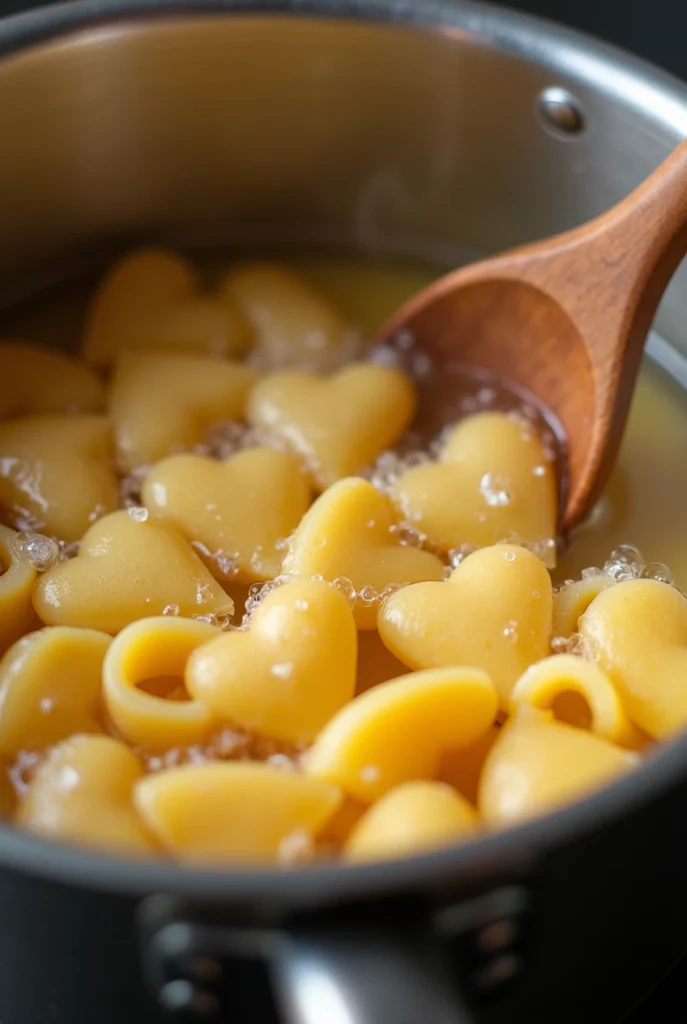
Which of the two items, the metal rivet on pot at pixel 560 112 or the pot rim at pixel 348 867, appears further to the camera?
the metal rivet on pot at pixel 560 112

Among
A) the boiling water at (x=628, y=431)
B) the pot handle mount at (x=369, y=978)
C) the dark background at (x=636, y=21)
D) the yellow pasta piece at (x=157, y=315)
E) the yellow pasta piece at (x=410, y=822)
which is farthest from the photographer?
the dark background at (x=636, y=21)

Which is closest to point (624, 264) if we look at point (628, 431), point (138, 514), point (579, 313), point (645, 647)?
point (579, 313)

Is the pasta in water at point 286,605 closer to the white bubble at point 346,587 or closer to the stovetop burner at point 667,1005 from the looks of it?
the white bubble at point 346,587

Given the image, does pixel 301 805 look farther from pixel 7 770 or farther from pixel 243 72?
pixel 243 72

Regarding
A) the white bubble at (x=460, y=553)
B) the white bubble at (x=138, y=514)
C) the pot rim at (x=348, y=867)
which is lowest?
the white bubble at (x=460, y=553)

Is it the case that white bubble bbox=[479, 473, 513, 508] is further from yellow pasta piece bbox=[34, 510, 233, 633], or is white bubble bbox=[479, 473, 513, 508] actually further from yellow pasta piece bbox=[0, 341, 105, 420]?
yellow pasta piece bbox=[0, 341, 105, 420]

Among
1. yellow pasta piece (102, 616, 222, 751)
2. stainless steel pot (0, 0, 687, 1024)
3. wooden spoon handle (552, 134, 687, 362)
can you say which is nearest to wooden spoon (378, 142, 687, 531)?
wooden spoon handle (552, 134, 687, 362)

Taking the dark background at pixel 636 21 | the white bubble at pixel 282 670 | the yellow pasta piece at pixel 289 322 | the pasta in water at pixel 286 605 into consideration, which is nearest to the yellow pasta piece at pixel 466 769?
the pasta in water at pixel 286 605
